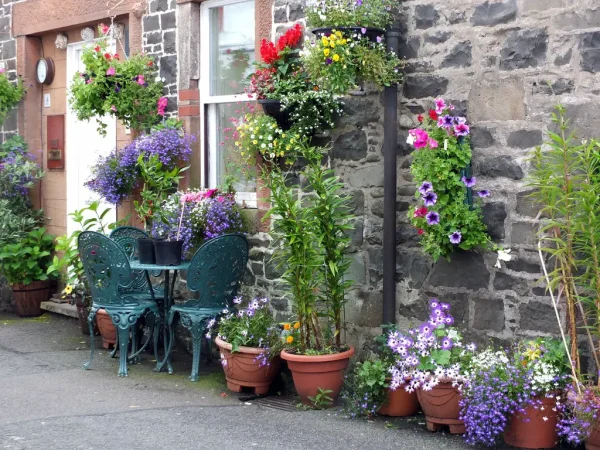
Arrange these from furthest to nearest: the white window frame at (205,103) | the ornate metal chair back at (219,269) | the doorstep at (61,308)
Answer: the doorstep at (61,308)
the white window frame at (205,103)
the ornate metal chair back at (219,269)

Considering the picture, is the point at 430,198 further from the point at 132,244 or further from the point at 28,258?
the point at 28,258

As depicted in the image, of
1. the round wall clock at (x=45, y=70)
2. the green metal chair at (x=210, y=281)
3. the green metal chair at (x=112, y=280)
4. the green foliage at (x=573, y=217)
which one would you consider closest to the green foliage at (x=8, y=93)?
the round wall clock at (x=45, y=70)

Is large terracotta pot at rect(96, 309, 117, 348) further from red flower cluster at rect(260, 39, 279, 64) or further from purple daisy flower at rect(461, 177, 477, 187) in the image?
purple daisy flower at rect(461, 177, 477, 187)

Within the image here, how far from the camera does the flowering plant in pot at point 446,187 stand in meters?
6.18

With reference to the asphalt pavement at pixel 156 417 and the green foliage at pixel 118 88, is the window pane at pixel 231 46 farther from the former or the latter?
the asphalt pavement at pixel 156 417

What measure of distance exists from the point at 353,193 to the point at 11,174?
4885 millimetres

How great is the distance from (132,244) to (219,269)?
1.44m

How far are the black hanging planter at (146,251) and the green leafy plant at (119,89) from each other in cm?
162

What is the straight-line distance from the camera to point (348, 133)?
7.14 metres

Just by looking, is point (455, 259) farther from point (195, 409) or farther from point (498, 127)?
point (195, 409)

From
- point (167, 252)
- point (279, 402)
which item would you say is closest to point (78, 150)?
point (167, 252)

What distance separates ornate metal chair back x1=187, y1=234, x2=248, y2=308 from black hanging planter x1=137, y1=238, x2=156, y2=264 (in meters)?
0.50

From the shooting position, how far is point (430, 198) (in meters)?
6.24

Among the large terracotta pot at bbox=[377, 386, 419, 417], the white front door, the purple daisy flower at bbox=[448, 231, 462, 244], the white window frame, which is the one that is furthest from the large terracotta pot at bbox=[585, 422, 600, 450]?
the white front door
